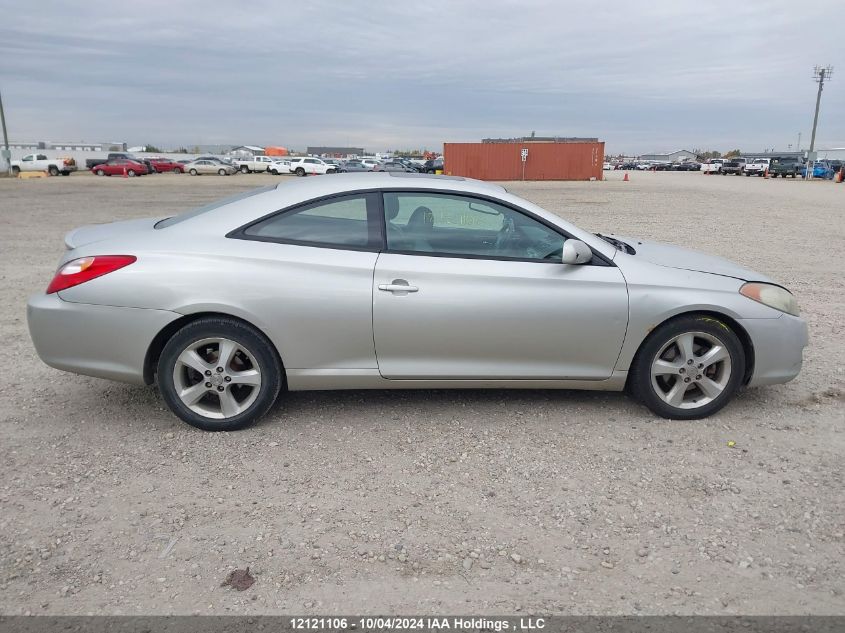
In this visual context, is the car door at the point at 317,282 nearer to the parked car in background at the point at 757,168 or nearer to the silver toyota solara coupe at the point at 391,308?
the silver toyota solara coupe at the point at 391,308

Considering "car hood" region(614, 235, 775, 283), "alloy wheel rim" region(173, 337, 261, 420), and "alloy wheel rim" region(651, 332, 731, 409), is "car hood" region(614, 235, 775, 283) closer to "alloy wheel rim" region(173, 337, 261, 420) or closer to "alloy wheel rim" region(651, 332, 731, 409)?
"alloy wheel rim" region(651, 332, 731, 409)

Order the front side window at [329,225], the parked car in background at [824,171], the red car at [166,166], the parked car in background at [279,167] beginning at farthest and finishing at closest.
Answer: the red car at [166,166]
the parked car in background at [824,171]
the parked car in background at [279,167]
the front side window at [329,225]

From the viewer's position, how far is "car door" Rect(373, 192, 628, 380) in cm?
392

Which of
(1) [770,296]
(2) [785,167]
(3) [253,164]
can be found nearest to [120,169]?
(3) [253,164]

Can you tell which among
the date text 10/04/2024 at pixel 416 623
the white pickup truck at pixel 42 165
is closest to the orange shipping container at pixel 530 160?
the white pickup truck at pixel 42 165

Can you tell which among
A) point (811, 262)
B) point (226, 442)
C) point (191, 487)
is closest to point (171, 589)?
point (191, 487)

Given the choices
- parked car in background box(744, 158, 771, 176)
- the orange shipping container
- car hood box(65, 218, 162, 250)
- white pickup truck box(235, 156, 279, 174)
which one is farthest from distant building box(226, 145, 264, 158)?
car hood box(65, 218, 162, 250)

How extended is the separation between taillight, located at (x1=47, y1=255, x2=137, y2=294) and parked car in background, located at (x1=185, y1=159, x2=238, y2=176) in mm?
49146

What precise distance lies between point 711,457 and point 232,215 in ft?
10.5

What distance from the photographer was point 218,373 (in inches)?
154

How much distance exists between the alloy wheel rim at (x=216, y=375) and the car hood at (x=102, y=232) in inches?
38.0

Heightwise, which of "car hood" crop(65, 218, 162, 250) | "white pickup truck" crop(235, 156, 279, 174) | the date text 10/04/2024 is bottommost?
the date text 10/04/2024

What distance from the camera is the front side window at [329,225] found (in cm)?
402

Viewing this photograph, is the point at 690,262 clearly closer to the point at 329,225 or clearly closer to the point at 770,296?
the point at 770,296
